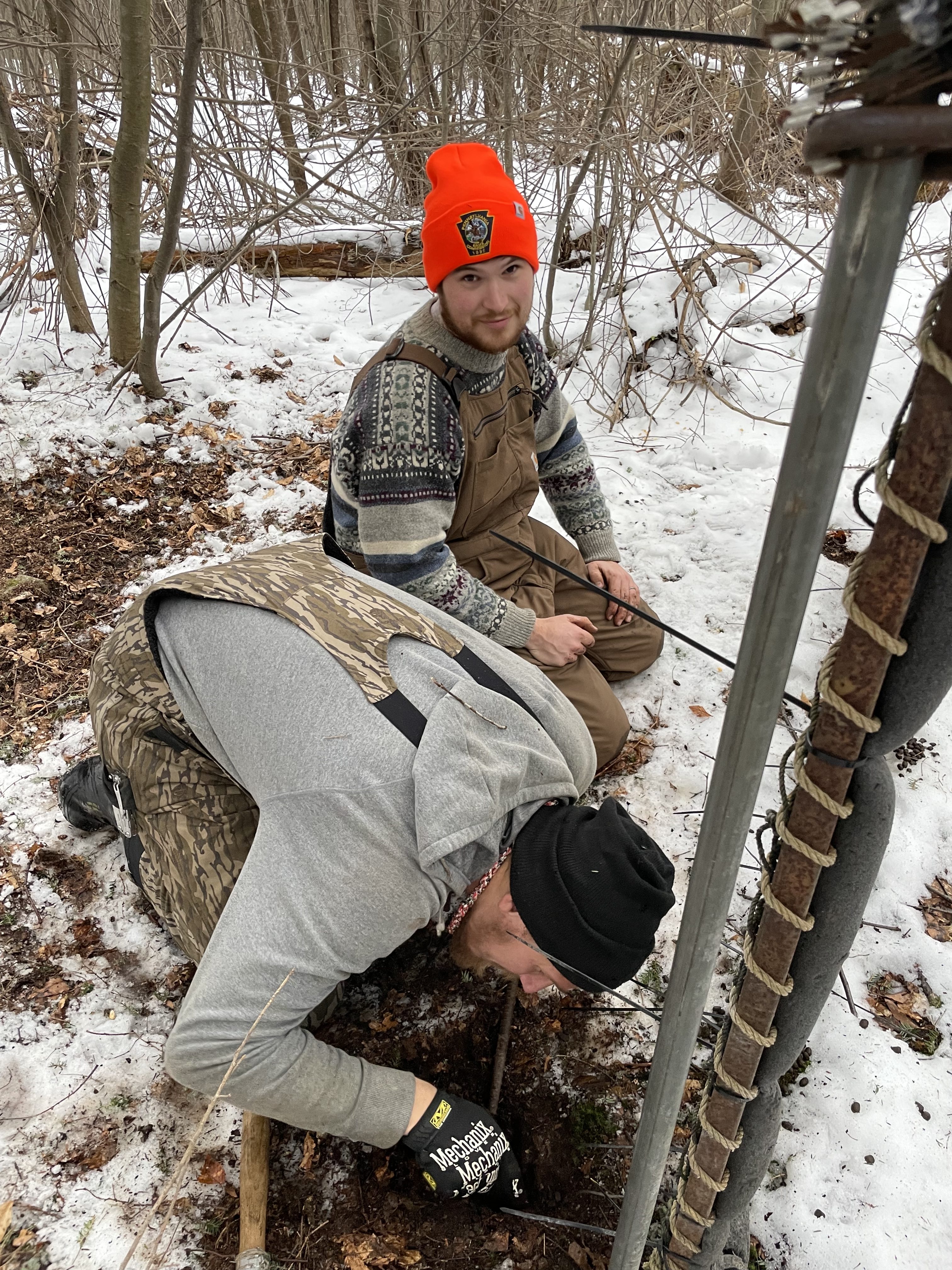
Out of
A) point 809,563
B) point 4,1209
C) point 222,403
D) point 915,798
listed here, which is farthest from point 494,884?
point 222,403

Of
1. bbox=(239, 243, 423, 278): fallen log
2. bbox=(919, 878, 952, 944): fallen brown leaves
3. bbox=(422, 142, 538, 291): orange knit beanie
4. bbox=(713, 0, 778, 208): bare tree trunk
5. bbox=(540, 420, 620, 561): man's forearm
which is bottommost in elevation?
bbox=(919, 878, 952, 944): fallen brown leaves

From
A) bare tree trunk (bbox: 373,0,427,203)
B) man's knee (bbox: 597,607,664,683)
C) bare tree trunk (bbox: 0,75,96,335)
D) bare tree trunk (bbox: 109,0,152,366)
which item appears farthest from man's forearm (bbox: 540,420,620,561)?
bare tree trunk (bbox: 0,75,96,335)

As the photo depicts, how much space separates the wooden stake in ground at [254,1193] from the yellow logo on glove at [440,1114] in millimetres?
401

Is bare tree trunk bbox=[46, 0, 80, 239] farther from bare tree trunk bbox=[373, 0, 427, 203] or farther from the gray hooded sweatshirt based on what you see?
the gray hooded sweatshirt

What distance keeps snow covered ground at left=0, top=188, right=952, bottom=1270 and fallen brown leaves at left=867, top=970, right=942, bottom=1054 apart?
25mm

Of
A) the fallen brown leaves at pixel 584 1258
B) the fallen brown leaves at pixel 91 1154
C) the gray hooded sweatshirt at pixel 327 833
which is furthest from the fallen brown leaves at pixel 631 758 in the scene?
the fallen brown leaves at pixel 91 1154

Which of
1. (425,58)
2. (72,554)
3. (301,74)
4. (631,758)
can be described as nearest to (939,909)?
(631,758)

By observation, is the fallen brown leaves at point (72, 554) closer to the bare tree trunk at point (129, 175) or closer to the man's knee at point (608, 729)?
the bare tree trunk at point (129, 175)

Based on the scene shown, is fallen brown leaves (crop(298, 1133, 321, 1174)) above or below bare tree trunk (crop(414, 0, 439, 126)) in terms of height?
below

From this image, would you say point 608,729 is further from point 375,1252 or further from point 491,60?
point 491,60

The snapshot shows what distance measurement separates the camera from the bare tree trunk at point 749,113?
4.49 m

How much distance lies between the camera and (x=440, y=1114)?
1890 millimetres

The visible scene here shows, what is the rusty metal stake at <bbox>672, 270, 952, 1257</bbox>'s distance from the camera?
83 cm

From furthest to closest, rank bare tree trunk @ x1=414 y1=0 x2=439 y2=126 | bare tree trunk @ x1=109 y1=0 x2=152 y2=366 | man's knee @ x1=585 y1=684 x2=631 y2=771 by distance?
bare tree trunk @ x1=414 y1=0 x2=439 y2=126, bare tree trunk @ x1=109 y1=0 x2=152 y2=366, man's knee @ x1=585 y1=684 x2=631 y2=771
